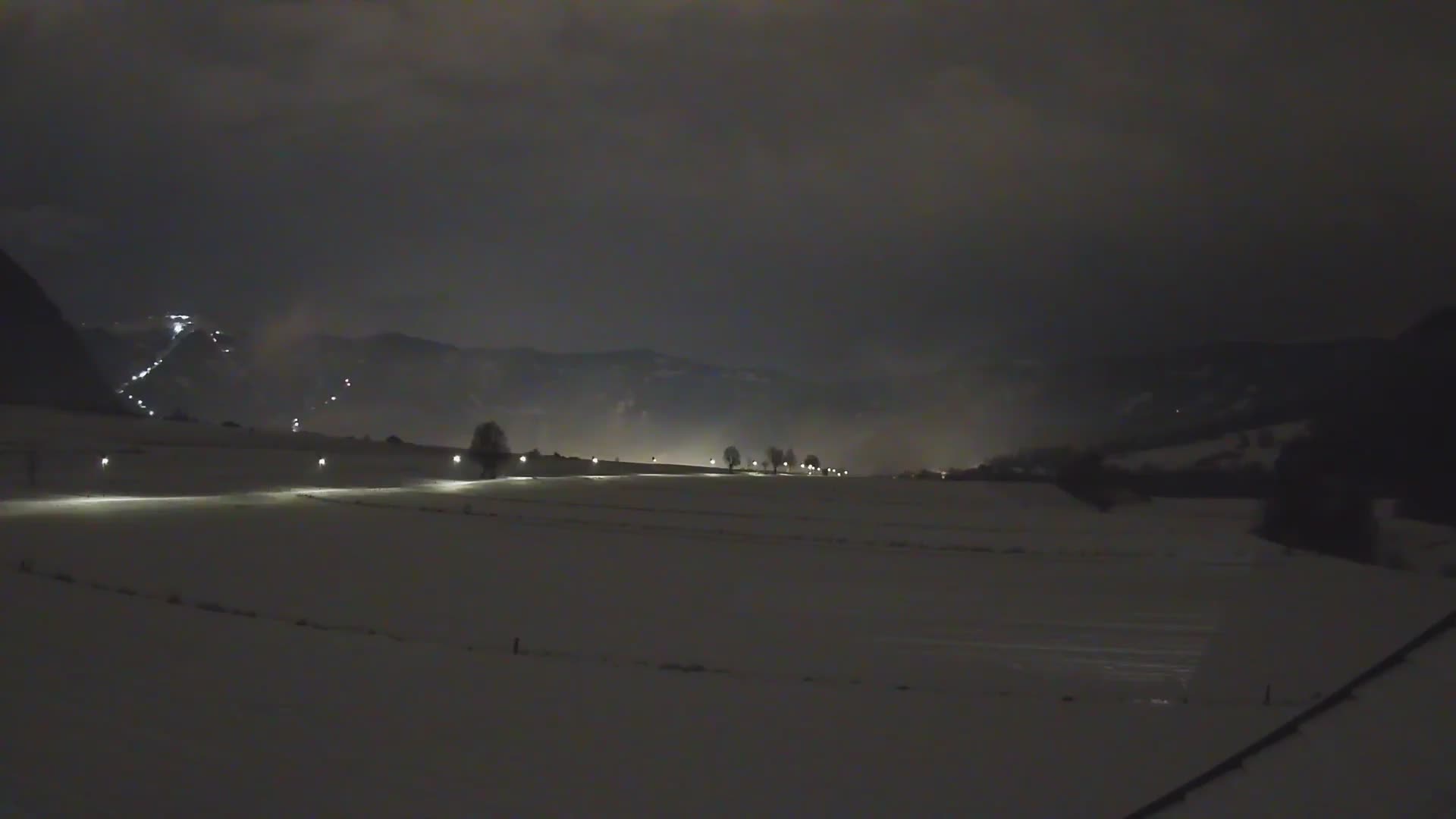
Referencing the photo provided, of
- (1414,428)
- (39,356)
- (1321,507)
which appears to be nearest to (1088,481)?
(1321,507)

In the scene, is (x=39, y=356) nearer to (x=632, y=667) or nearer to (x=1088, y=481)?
(x=1088, y=481)

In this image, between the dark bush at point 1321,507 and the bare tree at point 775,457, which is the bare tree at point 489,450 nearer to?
the bare tree at point 775,457

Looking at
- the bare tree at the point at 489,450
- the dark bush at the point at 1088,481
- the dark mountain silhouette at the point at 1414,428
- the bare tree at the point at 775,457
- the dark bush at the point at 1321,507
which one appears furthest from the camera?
the bare tree at the point at 775,457

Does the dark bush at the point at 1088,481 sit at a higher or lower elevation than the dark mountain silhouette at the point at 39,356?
lower

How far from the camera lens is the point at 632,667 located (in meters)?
13.1

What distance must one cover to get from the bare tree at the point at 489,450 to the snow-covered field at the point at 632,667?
148 ft

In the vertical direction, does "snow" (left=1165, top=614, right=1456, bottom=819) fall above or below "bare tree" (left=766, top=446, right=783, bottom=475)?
below

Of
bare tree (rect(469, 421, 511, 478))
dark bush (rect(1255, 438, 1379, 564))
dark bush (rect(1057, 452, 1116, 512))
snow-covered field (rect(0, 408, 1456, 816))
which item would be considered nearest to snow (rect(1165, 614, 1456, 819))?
snow-covered field (rect(0, 408, 1456, 816))

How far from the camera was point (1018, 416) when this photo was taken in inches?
3841

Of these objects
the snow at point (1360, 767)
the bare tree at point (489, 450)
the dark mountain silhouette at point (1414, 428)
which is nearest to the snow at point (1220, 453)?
the dark mountain silhouette at point (1414, 428)

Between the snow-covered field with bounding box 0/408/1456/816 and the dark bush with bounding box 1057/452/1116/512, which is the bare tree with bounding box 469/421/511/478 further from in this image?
the snow-covered field with bounding box 0/408/1456/816

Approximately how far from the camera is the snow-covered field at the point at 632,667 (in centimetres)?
870

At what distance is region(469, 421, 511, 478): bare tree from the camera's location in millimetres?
76500

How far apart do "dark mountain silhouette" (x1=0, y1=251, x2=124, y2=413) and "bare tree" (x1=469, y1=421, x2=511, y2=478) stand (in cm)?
4382
